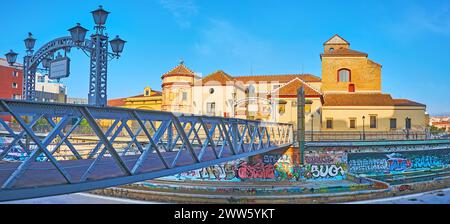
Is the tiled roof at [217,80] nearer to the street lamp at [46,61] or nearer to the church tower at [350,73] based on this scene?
the church tower at [350,73]

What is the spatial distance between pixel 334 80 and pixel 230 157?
33114 millimetres

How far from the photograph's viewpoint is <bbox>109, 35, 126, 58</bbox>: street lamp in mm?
12562

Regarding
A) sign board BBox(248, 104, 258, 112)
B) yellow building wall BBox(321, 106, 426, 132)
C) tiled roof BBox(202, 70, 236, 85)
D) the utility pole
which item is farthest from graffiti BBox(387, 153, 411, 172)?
tiled roof BBox(202, 70, 236, 85)

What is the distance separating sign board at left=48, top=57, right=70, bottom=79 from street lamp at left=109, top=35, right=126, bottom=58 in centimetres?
243

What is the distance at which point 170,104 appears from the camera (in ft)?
144

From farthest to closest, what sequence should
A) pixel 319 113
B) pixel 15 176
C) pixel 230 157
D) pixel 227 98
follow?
1. pixel 227 98
2. pixel 319 113
3. pixel 230 157
4. pixel 15 176

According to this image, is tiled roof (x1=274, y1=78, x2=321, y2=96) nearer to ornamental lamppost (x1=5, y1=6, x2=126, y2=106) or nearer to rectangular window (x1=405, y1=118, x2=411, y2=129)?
rectangular window (x1=405, y1=118, x2=411, y2=129)

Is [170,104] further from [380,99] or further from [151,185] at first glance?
[380,99]

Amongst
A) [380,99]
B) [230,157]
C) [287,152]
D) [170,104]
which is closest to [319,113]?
[380,99]

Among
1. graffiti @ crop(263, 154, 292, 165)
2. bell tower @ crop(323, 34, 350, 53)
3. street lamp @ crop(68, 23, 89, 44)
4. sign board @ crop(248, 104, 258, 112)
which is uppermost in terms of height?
bell tower @ crop(323, 34, 350, 53)

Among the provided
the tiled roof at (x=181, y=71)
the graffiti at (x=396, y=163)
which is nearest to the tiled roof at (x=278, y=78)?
the tiled roof at (x=181, y=71)

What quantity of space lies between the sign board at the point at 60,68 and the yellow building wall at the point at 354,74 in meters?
34.2

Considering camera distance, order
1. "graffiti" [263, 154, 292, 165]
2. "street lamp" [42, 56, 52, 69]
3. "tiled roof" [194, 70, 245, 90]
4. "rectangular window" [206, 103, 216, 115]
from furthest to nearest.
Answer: "tiled roof" [194, 70, 245, 90]
"rectangular window" [206, 103, 216, 115]
"graffiti" [263, 154, 292, 165]
"street lamp" [42, 56, 52, 69]

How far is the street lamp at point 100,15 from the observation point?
11883mm
